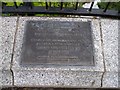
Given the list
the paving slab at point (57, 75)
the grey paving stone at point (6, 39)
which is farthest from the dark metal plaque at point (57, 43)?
the grey paving stone at point (6, 39)

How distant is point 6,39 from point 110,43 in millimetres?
1208

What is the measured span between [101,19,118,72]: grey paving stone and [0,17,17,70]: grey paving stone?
1072 millimetres

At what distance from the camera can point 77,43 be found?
304 cm

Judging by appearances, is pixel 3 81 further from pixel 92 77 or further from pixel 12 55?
pixel 92 77

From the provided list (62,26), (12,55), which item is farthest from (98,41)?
(12,55)

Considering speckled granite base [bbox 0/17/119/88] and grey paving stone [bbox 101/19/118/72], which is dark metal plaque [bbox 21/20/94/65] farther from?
grey paving stone [bbox 101/19/118/72]

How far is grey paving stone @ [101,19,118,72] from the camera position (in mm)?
2977

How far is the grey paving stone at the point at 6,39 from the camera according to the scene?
296 cm

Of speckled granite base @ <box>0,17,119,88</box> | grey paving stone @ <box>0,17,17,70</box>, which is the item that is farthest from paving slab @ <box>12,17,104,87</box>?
grey paving stone @ <box>0,17,17,70</box>

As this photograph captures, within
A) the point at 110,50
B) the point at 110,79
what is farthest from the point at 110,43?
the point at 110,79

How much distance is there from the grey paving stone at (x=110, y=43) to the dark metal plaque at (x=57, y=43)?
0.61 feet

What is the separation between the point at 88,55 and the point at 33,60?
1.97 ft

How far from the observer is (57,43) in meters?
3.01

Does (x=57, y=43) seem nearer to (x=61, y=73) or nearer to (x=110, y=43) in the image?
(x=61, y=73)
